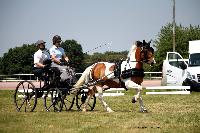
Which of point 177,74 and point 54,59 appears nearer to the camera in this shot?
point 54,59

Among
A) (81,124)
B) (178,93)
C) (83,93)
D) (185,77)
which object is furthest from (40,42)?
(185,77)

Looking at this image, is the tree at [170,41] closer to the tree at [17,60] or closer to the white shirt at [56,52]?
the tree at [17,60]

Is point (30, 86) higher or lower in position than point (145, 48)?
lower

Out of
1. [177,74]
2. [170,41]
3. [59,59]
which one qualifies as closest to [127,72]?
[59,59]

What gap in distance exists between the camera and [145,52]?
1541cm

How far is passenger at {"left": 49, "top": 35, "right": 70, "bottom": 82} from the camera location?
16.3 metres

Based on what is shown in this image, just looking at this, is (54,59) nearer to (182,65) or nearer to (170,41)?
(182,65)

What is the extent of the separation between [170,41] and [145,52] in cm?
5902

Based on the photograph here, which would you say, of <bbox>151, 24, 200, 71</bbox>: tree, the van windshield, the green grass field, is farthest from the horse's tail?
<bbox>151, 24, 200, 71</bbox>: tree

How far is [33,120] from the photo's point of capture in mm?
12984

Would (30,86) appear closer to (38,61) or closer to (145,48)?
(38,61)

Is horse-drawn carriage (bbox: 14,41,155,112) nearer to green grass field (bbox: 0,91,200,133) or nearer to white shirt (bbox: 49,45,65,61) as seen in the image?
white shirt (bbox: 49,45,65,61)

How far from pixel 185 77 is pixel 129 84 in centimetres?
1492

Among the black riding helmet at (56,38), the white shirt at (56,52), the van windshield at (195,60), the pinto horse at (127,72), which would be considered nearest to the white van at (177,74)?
the van windshield at (195,60)
